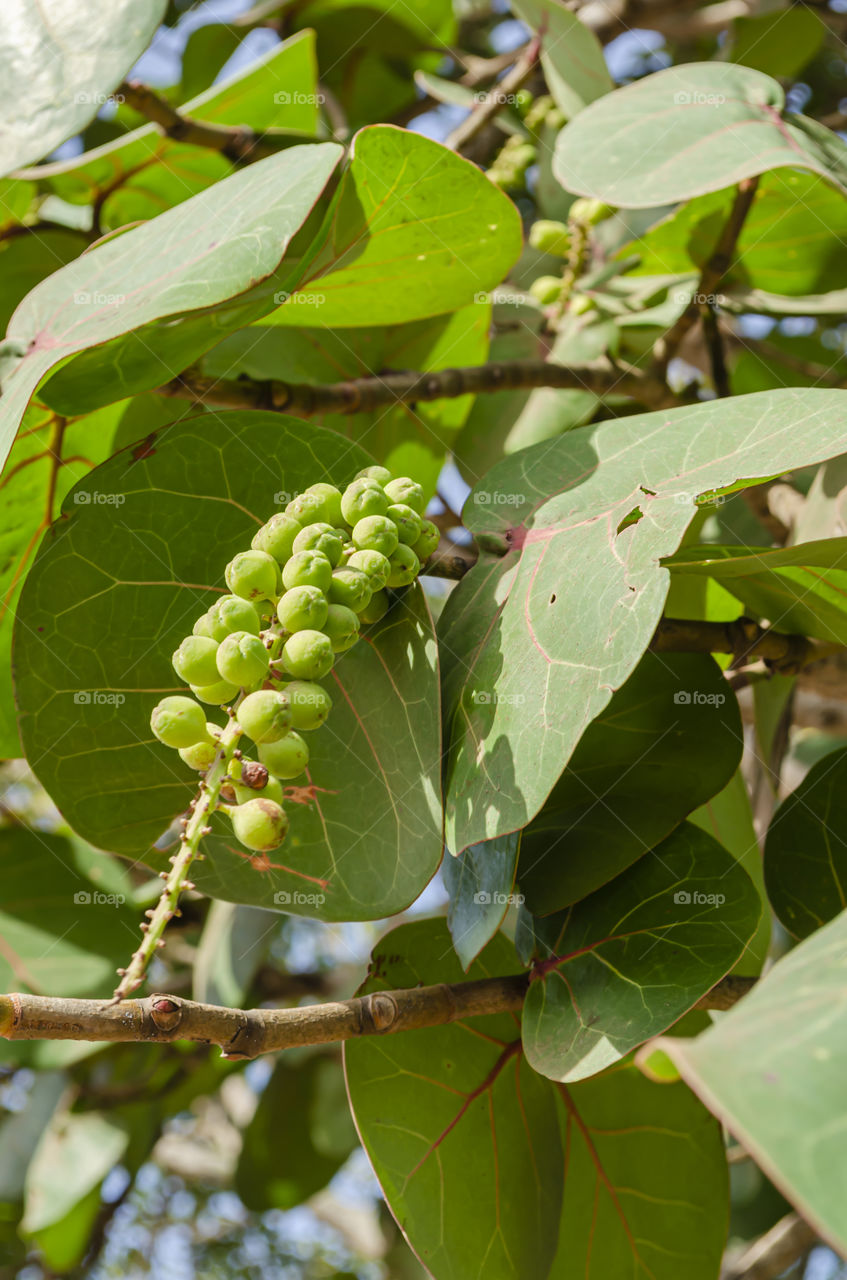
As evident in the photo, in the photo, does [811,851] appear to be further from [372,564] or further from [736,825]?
[372,564]

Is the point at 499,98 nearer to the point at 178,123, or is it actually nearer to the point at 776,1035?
the point at 178,123

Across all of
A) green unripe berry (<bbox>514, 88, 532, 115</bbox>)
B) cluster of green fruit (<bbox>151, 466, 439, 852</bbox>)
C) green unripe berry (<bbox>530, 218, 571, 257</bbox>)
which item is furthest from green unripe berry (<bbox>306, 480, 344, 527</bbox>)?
green unripe berry (<bbox>514, 88, 532, 115</bbox>)

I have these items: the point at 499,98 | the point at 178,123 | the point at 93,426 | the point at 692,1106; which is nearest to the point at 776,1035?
the point at 692,1106

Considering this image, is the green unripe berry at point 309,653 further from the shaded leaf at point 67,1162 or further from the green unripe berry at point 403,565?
the shaded leaf at point 67,1162

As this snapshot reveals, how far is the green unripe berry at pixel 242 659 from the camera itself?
537mm

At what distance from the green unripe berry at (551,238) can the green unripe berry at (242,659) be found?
0.99 metres

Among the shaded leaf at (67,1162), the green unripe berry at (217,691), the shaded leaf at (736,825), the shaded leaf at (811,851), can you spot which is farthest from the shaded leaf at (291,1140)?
the green unripe berry at (217,691)

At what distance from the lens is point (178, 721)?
55 cm

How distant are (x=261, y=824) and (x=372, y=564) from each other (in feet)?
0.57

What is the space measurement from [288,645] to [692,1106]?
494 mm

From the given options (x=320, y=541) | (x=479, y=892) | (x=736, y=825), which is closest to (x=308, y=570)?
(x=320, y=541)

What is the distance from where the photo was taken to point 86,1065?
1.75 m

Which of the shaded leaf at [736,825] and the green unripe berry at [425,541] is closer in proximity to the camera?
the green unripe berry at [425,541]

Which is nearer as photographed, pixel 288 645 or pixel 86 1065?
pixel 288 645
